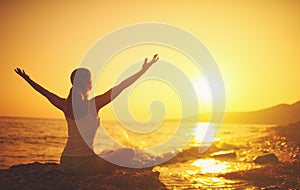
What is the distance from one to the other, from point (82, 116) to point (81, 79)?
2.28 ft

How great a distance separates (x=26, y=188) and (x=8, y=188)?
15.3 inches

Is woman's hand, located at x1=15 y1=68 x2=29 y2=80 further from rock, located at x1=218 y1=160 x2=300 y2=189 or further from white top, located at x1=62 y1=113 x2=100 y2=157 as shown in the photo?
rock, located at x1=218 y1=160 x2=300 y2=189

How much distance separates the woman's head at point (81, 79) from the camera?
5.41m

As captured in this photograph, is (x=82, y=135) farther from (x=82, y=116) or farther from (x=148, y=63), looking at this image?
(x=148, y=63)

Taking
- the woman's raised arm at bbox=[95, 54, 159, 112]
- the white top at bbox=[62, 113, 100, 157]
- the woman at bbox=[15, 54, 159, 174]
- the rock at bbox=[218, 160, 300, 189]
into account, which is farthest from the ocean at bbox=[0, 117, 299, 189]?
the woman's raised arm at bbox=[95, 54, 159, 112]

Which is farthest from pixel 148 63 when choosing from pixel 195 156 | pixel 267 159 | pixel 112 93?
pixel 195 156

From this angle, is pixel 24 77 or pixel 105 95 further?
pixel 24 77

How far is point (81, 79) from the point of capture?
5438 mm

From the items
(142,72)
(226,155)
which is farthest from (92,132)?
(226,155)

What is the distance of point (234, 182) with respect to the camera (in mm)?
10664

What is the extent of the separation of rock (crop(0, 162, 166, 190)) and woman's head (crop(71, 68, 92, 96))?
1666 mm

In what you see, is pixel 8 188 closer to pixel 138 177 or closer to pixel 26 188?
pixel 26 188

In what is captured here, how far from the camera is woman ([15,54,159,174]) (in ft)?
17.7

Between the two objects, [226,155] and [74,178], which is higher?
[74,178]
